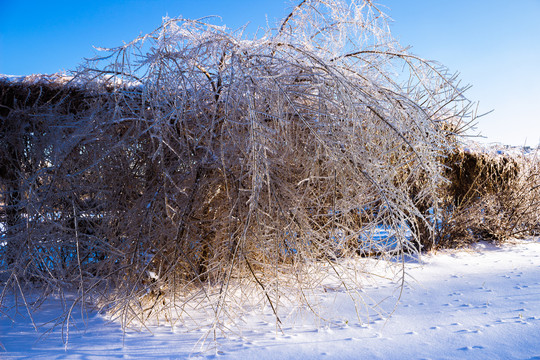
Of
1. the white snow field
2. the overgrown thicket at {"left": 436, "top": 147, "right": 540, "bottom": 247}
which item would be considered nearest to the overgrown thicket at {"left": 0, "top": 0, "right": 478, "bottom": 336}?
the white snow field

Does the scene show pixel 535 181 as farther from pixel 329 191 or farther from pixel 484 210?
pixel 329 191

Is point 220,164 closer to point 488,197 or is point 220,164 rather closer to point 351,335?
point 351,335

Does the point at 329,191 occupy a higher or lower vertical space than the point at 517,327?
higher

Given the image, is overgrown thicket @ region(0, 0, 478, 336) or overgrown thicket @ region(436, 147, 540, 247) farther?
overgrown thicket @ region(436, 147, 540, 247)

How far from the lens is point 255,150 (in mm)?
2363

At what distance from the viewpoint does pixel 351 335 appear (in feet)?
10.2

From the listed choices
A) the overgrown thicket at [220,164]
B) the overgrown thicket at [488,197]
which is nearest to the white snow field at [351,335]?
the overgrown thicket at [220,164]

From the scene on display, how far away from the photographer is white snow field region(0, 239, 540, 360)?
2.78 m

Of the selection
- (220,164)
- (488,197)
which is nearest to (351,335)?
(220,164)

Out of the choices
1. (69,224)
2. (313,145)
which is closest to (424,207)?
(313,145)

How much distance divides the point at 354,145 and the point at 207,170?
3.95ft

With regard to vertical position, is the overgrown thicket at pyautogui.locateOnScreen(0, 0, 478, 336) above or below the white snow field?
above

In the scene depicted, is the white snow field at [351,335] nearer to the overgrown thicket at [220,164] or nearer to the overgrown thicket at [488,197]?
the overgrown thicket at [220,164]

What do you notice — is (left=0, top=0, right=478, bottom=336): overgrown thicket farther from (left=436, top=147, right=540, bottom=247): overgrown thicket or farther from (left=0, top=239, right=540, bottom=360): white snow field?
(left=436, top=147, right=540, bottom=247): overgrown thicket
